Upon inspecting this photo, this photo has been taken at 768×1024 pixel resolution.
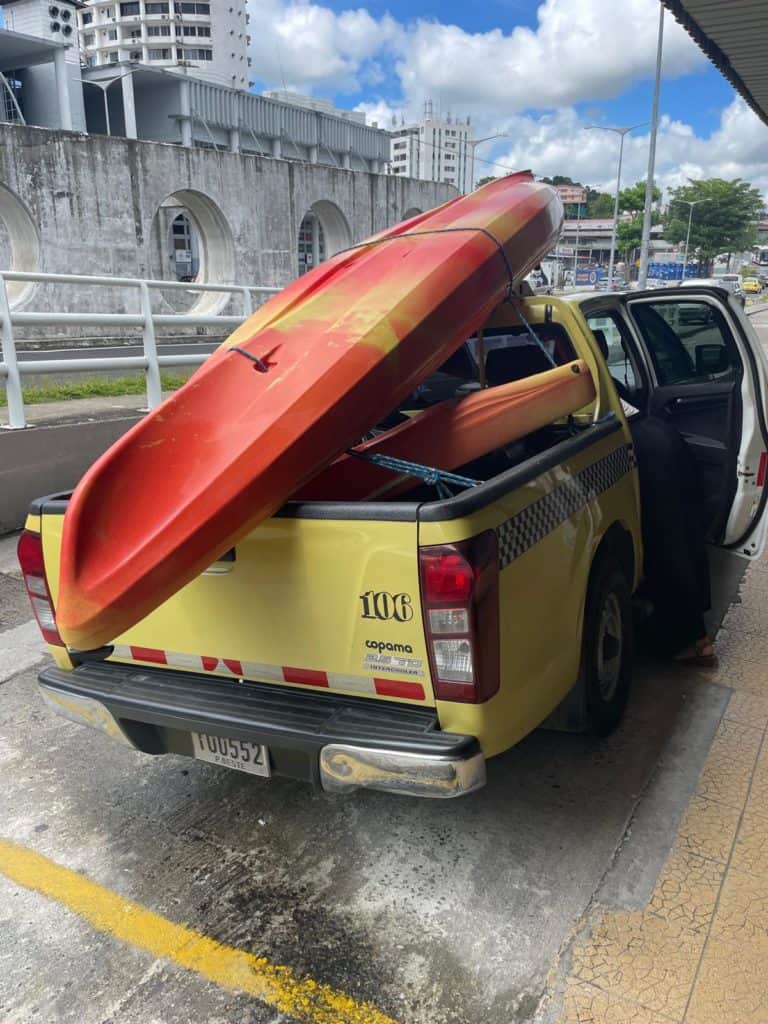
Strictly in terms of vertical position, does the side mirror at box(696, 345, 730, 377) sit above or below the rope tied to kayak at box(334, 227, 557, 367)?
below

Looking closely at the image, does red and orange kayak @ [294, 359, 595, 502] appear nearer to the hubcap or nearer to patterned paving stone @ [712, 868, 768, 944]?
the hubcap

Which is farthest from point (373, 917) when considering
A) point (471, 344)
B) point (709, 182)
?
point (709, 182)

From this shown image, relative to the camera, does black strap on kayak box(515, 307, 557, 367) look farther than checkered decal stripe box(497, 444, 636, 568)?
Yes

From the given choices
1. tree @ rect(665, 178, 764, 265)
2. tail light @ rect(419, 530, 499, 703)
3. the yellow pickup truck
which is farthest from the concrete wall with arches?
tree @ rect(665, 178, 764, 265)

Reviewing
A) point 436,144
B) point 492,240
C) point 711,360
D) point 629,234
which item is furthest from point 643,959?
point 436,144

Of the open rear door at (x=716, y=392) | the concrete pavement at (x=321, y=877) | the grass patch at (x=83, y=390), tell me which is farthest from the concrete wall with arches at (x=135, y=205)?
the concrete pavement at (x=321, y=877)

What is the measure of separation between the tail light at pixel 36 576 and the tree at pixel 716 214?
7915 cm

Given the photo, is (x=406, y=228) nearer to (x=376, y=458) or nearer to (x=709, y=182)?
(x=376, y=458)

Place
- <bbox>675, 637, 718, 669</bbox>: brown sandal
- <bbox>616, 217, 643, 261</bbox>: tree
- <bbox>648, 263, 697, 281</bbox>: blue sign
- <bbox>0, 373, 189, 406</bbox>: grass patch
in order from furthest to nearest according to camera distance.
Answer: <bbox>616, 217, 643, 261</bbox>: tree < <bbox>648, 263, 697, 281</bbox>: blue sign < <bbox>0, 373, 189, 406</bbox>: grass patch < <bbox>675, 637, 718, 669</bbox>: brown sandal

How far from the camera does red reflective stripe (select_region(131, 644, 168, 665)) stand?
9.68 ft

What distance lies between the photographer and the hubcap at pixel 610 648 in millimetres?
3512

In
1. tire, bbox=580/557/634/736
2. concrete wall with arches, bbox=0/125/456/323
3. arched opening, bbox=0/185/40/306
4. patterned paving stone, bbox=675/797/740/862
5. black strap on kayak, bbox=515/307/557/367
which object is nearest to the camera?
patterned paving stone, bbox=675/797/740/862

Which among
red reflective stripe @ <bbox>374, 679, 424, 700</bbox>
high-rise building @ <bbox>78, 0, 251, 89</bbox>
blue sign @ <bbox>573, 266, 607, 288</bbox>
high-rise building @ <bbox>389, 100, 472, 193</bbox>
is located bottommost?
red reflective stripe @ <bbox>374, 679, 424, 700</bbox>

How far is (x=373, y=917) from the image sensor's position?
2686 millimetres
